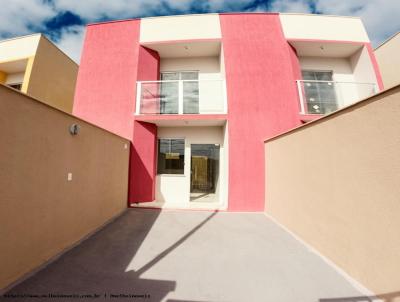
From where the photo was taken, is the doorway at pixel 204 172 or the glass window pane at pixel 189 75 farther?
the glass window pane at pixel 189 75

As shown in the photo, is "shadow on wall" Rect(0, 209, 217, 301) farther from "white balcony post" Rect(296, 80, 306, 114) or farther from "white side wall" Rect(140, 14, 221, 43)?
"white side wall" Rect(140, 14, 221, 43)

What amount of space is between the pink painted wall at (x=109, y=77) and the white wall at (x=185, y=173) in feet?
5.77

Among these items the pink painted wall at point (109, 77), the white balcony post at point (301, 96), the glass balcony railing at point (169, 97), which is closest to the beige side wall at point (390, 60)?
the white balcony post at point (301, 96)

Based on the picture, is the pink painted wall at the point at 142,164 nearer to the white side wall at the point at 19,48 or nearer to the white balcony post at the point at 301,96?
the white balcony post at the point at 301,96

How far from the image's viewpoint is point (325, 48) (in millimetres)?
7855

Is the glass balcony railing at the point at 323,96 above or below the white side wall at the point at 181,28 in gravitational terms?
below

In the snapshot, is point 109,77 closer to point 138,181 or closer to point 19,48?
point 138,181

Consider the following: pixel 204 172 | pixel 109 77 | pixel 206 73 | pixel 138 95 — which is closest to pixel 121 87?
pixel 109 77

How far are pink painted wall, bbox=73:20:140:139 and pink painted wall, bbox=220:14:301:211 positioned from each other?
3.94m

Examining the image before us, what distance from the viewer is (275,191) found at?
18.4 feet

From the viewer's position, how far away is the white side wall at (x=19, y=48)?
8.57 m

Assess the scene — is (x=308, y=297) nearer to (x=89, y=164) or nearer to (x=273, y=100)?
(x=89, y=164)

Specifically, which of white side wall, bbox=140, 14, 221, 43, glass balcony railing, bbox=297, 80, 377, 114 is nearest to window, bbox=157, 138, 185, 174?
white side wall, bbox=140, 14, 221, 43

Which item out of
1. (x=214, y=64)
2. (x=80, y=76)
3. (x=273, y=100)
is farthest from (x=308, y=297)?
(x=80, y=76)
